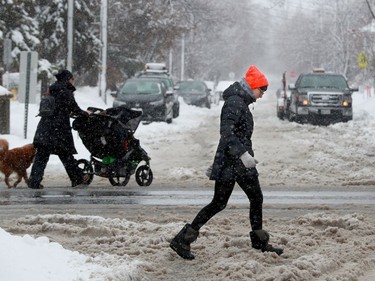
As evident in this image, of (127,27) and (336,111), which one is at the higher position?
(127,27)

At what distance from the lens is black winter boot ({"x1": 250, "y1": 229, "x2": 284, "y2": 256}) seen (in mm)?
7410

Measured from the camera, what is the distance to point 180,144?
73.4 feet

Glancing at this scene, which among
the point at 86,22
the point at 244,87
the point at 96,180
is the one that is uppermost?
the point at 86,22

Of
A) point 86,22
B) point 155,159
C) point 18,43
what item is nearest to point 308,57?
point 86,22

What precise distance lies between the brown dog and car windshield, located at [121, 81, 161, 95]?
57.6ft

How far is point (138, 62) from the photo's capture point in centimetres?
4769

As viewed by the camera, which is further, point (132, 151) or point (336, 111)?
point (336, 111)

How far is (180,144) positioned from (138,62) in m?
25.9

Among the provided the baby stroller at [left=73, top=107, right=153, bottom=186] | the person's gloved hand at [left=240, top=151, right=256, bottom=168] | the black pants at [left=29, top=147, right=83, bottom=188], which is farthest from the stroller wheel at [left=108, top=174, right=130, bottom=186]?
the person's gloved hand at [left=240, top=151, right=256, bottom=168]

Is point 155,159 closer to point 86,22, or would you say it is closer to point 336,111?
point 336,111

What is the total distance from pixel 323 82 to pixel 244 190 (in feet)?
82.2

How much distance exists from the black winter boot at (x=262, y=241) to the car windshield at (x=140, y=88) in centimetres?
2284

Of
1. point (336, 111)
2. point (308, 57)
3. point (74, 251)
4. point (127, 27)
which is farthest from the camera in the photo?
point (308, 57)

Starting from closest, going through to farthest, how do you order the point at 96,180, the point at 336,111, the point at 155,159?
the point at 96,180
the point at 155,159
the point at 336,111
